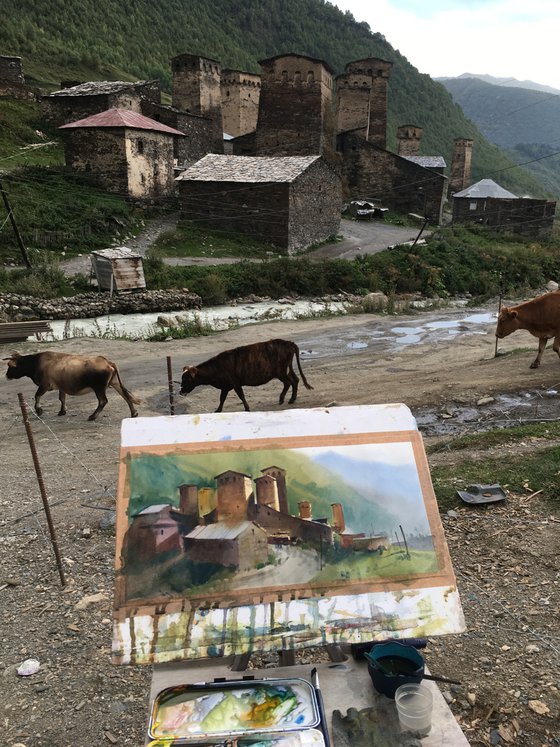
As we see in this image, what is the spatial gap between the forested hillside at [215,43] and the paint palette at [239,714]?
5694 cm

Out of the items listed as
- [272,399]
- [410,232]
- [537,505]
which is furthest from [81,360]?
[410,232]

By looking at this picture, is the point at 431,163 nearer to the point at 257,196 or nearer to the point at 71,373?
the point at 257,196

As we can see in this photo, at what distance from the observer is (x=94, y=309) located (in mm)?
20500

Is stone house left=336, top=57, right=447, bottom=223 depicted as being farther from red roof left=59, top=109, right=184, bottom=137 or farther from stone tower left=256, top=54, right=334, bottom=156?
red roof left=59, top=109, right=184, bottom=137

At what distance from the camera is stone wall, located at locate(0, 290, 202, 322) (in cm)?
1900

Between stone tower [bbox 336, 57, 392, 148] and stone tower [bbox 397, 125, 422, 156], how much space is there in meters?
5.87

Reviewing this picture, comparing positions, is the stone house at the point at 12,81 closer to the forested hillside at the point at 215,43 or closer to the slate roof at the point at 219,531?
the forested hillside at the point at 215,43

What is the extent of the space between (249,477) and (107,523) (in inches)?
149

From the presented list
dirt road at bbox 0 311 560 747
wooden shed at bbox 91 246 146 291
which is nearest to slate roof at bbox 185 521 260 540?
dirt road at bbox 0 311 560 747

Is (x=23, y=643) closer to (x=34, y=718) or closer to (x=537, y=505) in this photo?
(x=34, y=718)

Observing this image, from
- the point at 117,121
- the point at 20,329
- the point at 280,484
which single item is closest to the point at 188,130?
the point at 117,121

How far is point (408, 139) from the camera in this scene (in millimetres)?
57875

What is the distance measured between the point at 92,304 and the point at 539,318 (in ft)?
49.8

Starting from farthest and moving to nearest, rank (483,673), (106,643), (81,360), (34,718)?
1. (81,360)
2. (106,643)
3. (483,673)
4. (34,718)
